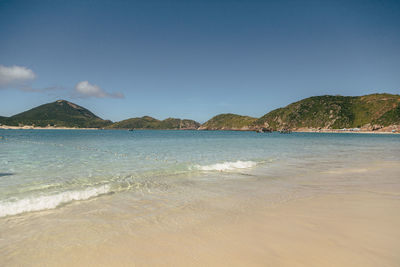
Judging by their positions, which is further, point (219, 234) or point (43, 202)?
point (43, 202)

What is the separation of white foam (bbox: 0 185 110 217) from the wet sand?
2.34 feet

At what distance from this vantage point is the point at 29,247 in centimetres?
505

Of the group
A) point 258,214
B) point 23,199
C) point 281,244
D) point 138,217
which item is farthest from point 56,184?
point 281,244

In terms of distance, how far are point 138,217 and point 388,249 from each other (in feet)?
20.6

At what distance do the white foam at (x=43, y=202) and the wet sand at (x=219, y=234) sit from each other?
713 mm

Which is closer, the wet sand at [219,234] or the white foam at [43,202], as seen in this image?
the wet sand at [219,234]

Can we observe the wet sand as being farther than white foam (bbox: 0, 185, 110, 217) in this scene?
No

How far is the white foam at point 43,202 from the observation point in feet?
24.8

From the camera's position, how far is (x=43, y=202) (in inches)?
325

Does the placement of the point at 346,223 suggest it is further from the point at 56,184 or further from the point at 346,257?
the point at 56,184

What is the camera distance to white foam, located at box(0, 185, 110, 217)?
7558 millimetres

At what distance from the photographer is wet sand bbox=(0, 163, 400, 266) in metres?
4.50

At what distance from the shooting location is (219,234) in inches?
225

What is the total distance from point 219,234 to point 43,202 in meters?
6.72
